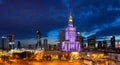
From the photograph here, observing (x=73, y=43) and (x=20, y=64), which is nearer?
(x=20, y=64)

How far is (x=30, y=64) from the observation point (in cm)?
6912

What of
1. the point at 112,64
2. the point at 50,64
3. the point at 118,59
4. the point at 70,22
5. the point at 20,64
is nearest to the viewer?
the point at 118,59

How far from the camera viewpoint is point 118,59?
45250 mm

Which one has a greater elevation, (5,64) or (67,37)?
(67,37)

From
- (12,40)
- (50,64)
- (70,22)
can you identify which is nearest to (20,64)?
(50,64)

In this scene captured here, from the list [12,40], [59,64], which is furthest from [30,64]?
[12,40]

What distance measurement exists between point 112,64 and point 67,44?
5086 inches

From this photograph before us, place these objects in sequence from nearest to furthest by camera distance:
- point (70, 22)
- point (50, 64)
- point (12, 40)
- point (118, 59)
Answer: point (118, 59) < point (50, 64) < point (12, 40) < point (70, 22)

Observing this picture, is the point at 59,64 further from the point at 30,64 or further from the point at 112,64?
the point at 112,64

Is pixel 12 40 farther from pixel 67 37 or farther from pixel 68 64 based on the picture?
pixel 68 64

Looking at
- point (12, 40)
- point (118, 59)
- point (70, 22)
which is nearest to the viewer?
point (118, 59)

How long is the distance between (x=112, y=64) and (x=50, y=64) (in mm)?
25430

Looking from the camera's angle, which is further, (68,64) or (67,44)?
(67,44)

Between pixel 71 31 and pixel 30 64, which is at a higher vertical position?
pixel 71 31
